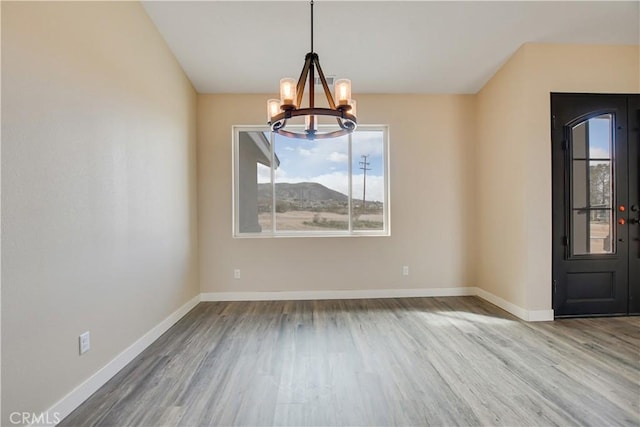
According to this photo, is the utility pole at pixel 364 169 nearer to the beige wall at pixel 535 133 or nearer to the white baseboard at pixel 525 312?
the beige wall at pixel 535 133

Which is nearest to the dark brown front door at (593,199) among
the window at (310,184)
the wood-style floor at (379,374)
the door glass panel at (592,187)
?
the door glass panel at (592,187)

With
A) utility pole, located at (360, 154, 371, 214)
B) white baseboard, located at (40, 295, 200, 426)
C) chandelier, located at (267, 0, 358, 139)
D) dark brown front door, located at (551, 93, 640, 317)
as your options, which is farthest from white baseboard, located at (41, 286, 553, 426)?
chandelier, located at (267, 0, 358, 139)

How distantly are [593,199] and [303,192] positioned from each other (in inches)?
133

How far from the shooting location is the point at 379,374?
2174 millimetres

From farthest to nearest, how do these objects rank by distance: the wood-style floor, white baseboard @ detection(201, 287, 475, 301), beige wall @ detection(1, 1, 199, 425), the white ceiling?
white baseboard @ detection(201, 287, 475, 301) → the white ceiling → the wood-style floor → beige wall @ detection(1, 1, 199, 425)

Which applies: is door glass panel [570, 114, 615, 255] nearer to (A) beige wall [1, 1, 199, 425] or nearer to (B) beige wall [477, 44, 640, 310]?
(B) beige wall [477, 44, 640, 310]

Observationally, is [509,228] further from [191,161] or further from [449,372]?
[191,161]

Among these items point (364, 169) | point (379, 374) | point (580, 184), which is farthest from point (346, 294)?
point (580, 184)

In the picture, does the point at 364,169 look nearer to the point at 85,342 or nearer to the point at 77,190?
the point at 77,190

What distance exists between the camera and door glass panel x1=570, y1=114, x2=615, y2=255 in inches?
129

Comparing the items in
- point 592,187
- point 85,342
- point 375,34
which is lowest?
point 85,342

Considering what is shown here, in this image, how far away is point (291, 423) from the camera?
5.50ft

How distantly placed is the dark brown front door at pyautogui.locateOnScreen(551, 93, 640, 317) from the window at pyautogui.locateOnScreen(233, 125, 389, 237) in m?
1.96

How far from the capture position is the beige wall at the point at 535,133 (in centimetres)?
321
